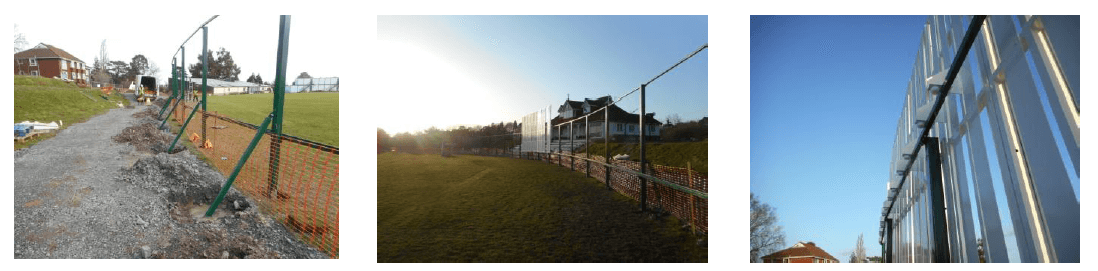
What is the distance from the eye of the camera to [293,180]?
→ 3.60 m

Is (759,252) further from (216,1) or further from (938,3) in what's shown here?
(216,1)

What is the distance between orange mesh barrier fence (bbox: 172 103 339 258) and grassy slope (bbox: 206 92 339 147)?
6 centimetres

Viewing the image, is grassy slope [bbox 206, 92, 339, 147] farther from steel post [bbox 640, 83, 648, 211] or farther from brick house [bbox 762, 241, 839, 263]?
brick house [bbox 762, 241, 839, 263]

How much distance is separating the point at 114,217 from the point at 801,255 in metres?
4.34

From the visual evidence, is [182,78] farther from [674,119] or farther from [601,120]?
[674,119]

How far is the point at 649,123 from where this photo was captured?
3.29 m

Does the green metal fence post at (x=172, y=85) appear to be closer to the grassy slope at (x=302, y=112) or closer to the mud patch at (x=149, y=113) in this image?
the mud patch at (x=149, y=113)

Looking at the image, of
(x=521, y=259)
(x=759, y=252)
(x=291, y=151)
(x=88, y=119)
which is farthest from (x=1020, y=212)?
(x=88, y=119)

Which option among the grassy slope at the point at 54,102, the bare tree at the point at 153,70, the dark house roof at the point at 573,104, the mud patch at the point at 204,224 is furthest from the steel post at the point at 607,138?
→ the grassy slope at the point at 54,102

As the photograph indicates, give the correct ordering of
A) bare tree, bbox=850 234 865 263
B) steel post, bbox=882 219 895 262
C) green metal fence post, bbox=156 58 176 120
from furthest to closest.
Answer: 1. steel post, bbox=882 219 895 262
2. bare tree, bbox=850 234 865 263
3. green metal fence post, bbox=156 58 176 120

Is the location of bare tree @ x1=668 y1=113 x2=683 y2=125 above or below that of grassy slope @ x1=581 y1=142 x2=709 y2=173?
above

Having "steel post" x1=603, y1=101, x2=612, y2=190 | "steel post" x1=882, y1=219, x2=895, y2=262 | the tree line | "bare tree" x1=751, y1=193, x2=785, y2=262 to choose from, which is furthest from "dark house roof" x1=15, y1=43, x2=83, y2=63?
"steel post" x1=882, y1=219, x2=895, y2=262

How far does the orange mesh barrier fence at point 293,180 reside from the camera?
3.24 meters

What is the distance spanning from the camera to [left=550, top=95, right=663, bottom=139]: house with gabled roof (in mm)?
3295
